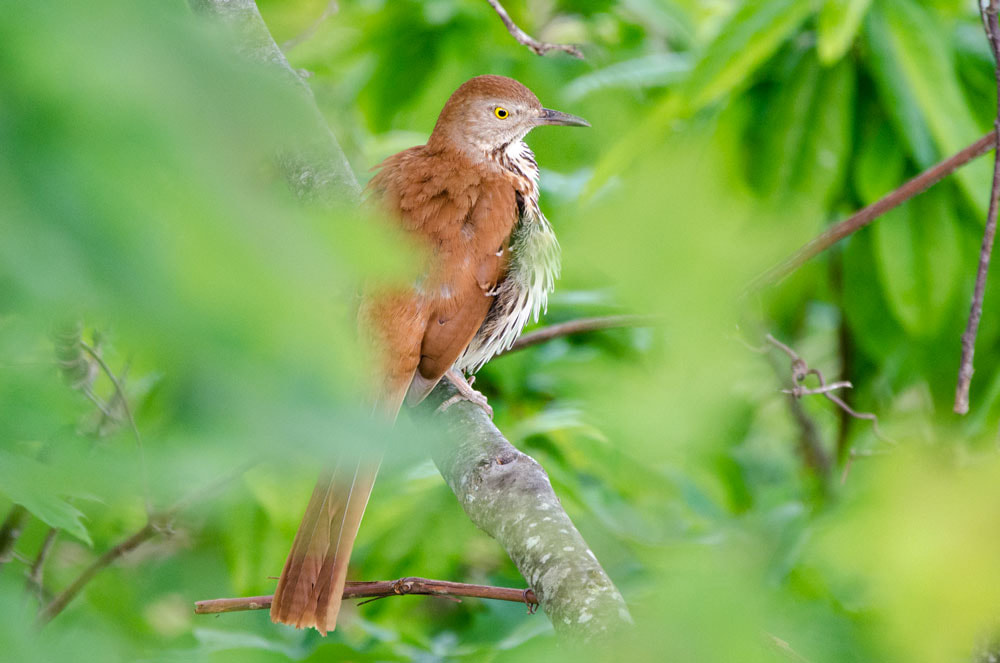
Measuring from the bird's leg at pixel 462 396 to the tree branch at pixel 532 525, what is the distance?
0.28 ft

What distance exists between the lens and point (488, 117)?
11.3 feet

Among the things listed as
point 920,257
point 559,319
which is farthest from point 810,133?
point 559,319

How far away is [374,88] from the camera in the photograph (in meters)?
4.64

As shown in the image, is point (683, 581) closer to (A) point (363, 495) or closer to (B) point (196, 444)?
(B) point (196, 444)

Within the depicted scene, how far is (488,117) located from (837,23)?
1177mm

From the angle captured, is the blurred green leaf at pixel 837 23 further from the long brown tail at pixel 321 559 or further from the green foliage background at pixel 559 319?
the long brown tail at pixel 321 559

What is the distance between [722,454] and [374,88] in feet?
8.09

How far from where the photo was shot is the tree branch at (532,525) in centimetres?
154

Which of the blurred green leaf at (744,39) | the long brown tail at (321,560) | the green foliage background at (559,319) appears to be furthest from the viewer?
the blurred green leaf at (744,39)

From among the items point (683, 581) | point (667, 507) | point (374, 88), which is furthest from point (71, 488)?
point (374, 88)

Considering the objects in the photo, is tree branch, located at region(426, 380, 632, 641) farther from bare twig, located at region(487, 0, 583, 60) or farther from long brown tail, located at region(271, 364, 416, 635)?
bare twig, located at region(487, 0, 583, 60)

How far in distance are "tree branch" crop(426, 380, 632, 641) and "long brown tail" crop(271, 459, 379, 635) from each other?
0.79 ft

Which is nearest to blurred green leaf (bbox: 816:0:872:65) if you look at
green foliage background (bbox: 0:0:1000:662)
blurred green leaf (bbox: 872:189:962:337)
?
green foliage background (bbox: 0:0:1000:662)

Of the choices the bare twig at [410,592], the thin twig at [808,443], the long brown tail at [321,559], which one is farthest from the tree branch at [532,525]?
the thin twig at [808,443]
